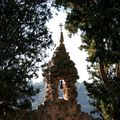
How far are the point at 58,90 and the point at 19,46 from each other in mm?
9088

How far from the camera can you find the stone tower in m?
32.2

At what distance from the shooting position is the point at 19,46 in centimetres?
2505

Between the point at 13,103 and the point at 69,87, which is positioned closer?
the point at 13,103

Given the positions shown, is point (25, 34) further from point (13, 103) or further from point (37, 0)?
point (13, 103)

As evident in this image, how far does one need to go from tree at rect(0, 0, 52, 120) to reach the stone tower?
6565mm

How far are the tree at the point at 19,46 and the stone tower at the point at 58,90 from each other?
6565 millimetres

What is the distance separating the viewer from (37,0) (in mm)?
26359

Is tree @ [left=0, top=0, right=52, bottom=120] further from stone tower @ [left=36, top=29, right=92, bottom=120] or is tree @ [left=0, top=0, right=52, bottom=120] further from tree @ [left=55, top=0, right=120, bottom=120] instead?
Answer: stone tower @ [left=36, top=29, right=92, bottom=120]

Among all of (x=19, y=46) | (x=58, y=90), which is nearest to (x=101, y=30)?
(x=19, y=46)

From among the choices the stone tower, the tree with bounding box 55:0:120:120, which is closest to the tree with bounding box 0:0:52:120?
the tree with bounding box 55:0:120:120

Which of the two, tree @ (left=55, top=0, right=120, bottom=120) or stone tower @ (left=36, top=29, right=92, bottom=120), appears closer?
tree @ (left=55, top=0, right=120, bottom=120)

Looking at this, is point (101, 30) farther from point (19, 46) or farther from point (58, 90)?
point (58, 90)

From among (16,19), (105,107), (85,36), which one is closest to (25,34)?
(16,19)

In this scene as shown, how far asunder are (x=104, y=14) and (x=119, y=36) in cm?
156
